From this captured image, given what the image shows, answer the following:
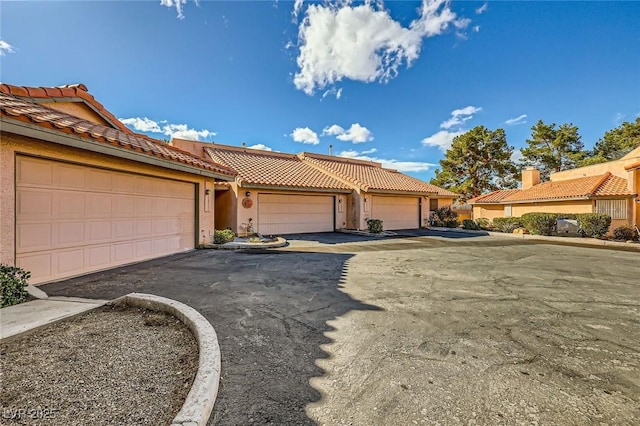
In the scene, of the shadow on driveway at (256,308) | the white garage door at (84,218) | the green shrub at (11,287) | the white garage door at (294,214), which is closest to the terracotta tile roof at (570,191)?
the white garage door at (294,214)

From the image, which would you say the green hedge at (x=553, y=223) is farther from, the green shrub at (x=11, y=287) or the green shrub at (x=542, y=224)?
the green shrub at (x=11, y=287)

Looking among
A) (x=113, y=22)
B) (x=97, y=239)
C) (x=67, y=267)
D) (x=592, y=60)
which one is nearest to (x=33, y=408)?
(x=67, y=267)

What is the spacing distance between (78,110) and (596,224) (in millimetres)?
22763

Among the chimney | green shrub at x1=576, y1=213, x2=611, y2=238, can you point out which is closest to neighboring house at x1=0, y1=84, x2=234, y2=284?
green shrub at x1=576, y1=213, x2=611, y2=238

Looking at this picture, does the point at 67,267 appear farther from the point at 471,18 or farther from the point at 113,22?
the point at 471,18

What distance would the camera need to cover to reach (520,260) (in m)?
8.59

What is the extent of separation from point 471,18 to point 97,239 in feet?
49.1

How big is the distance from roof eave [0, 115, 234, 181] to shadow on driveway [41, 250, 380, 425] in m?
2.63

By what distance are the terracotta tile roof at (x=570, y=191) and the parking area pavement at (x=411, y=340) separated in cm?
1214

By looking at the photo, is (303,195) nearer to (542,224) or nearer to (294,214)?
(294,214)

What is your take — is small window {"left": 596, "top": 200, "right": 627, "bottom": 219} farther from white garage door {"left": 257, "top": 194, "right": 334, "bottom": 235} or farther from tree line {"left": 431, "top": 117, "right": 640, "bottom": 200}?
white garage door {"left": 257, "top": 194, "right": 334, "bottom": 235}

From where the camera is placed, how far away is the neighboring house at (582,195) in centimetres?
1470

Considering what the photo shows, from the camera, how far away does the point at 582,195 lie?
15.8 m

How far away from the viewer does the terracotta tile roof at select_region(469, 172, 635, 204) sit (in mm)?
15352
